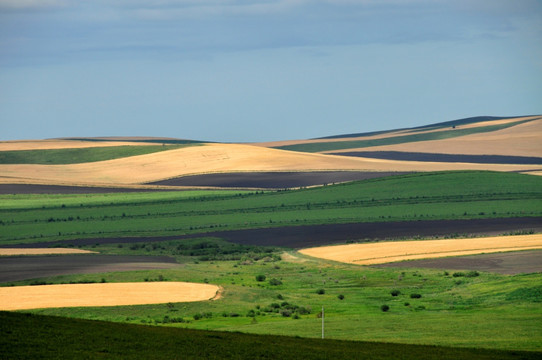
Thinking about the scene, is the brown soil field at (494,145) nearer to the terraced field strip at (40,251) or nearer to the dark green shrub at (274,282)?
the terraced field strip at (40,251)

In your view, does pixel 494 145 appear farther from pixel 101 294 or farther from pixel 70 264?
pixel 101 294

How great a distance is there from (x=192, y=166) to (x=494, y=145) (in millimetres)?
57429

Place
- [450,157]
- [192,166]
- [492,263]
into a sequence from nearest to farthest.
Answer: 1. [492,263]
2. [192,166]
3. [450,157]

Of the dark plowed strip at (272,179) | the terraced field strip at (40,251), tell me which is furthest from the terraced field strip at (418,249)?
the dark plowed strip at (272,179)

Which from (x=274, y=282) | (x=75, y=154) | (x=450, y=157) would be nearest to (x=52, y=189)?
(x=75, y=154)

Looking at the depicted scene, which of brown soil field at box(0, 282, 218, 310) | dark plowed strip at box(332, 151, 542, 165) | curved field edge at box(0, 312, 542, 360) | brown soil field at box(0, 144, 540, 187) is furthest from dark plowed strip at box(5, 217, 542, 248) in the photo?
dark plowed strip at box(332, 151, 542, 165)

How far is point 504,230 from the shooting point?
277 feet

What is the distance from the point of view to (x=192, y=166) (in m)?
157

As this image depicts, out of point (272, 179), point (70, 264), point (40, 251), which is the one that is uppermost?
point (272, 179)

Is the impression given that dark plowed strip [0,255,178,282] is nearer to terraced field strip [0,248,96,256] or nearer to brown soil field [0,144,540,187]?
terraced field strip [0,248,96,256]

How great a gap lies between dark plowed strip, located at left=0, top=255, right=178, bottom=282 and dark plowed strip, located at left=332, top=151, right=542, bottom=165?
8914 cm

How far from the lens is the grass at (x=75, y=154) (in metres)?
170

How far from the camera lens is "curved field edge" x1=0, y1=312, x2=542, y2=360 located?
3347cm

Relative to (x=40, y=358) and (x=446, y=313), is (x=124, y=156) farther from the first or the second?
(x=40, y=358)
